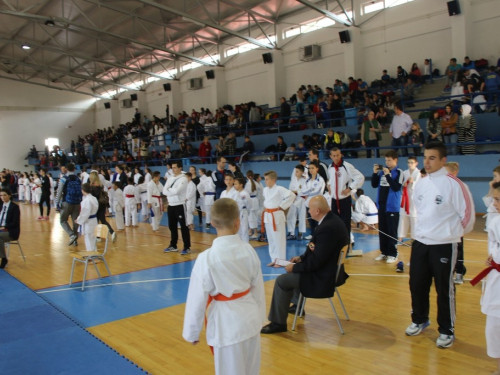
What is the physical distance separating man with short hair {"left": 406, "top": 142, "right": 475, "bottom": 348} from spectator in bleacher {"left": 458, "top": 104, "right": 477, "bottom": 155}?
7.98 meters

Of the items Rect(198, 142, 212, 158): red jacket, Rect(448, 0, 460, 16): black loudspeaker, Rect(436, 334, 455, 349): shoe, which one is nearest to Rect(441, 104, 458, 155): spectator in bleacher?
Rect(448, 0, 460, 16): black loudspeaker

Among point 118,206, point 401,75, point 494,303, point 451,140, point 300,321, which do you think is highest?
point 401,75

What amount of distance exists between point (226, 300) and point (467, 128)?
10442 mm

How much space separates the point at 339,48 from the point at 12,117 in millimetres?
24166

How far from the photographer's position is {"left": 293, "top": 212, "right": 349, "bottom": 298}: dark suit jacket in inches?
169

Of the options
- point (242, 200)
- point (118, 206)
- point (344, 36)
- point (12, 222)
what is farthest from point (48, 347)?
point (344, 36)

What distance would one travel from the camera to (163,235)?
1123 centimetres

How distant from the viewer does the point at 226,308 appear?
8.77 ft

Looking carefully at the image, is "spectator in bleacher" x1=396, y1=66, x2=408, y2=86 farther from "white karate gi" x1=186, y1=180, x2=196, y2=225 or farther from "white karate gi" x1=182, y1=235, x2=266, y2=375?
"white karate gi" x1=182, y1=235, x2=266, y2=375

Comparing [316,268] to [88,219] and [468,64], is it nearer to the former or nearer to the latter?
[88,219]

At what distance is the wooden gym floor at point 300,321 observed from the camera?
12.5 ft

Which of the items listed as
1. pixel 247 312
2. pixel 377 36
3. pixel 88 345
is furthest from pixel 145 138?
pixel 247 312

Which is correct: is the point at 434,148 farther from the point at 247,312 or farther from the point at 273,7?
the point at 273,7

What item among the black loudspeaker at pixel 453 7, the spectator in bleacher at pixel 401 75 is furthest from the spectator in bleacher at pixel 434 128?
the black loudspeaker at pixel 453 7
